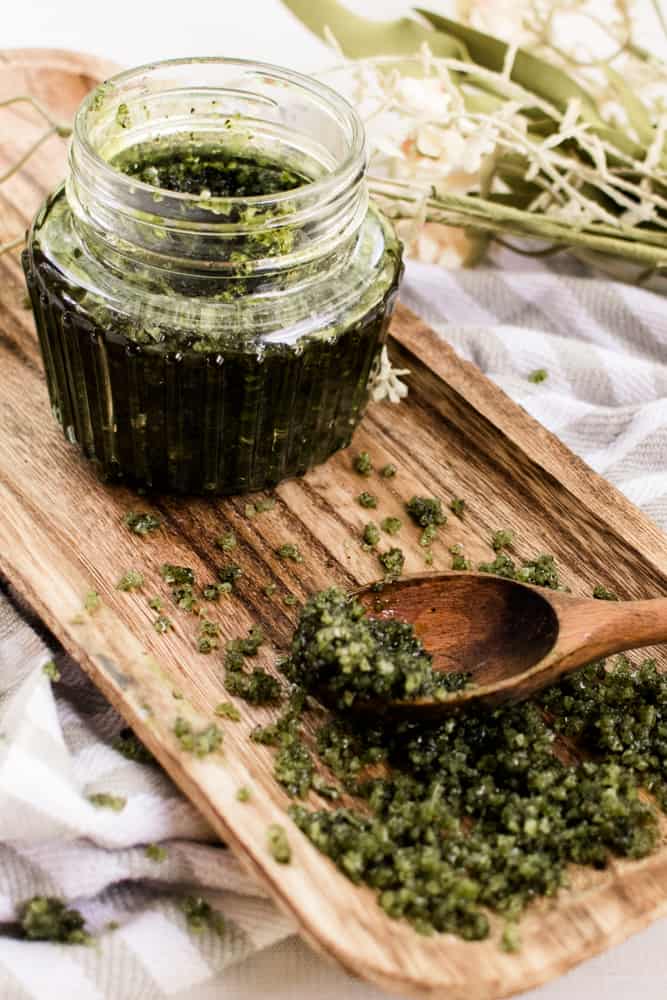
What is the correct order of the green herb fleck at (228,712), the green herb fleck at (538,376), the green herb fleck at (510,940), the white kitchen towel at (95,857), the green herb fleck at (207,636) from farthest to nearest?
the green herb fleck at (538,376)
the green herb fleck at (207,636)
the green herb fleck at (228,712)
the white kitchen towel at (95,857)
the green herb fleck at (510,940)

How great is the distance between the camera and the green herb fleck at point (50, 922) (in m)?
1.77

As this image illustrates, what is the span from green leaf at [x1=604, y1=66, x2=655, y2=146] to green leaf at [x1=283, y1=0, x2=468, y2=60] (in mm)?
453

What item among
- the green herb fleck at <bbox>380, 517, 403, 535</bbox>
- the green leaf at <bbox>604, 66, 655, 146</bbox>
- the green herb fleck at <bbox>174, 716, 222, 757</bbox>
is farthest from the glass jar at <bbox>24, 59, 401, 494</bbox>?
the green leaf at <bbox>604, 66, 655, 146</bbox>

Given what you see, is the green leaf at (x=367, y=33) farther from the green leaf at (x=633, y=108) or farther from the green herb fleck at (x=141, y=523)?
the green herb fleck at (x=141, y=523)

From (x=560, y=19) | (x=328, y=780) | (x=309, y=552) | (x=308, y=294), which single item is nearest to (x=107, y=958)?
(x=328, y=780)

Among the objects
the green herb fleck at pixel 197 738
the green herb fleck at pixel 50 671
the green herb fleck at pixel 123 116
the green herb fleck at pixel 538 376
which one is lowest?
the green herb fleck at pixel 50 671

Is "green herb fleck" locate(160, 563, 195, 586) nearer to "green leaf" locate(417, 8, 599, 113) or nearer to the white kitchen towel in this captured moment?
the white kitchen towel

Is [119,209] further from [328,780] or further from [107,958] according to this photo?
[107,958]

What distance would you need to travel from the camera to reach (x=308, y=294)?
2121mm

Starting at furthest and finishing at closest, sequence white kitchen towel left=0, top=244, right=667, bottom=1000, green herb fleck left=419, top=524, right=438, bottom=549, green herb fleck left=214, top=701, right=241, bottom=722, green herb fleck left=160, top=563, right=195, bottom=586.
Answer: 1. green herb fleck left=419, top=524, right=438, bottom=549
2. green herb fleck left=160, top=563, right=195, bottom=586
3. green herb fleck left=214, top=701, right=241, bottom=722
4. white kitchen towel left=0, top=244, right=667, bottom=1000

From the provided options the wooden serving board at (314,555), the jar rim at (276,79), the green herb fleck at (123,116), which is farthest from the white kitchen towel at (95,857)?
the green herb fleck at (123,116)

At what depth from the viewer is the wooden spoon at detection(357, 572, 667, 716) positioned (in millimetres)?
1975

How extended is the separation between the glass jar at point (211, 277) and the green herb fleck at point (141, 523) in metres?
0.09

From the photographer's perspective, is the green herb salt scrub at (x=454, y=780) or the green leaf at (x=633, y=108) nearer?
the green herb salt scrub at (x=454, y=780)
